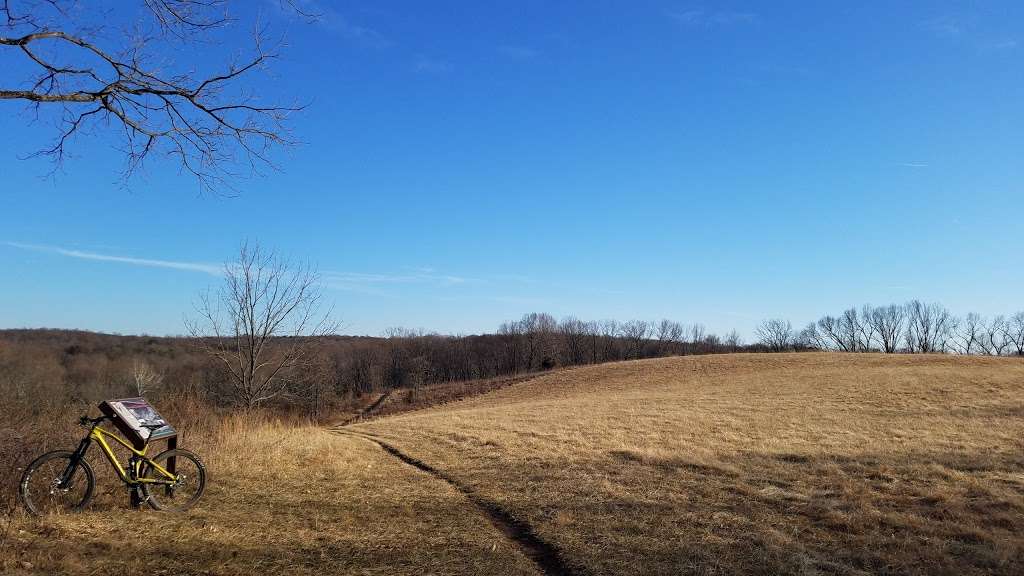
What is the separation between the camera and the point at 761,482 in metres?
9.97

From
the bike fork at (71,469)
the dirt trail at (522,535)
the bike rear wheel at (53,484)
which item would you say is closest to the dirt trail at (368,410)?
the dirt trail at (522,535)

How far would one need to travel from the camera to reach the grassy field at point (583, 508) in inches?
223

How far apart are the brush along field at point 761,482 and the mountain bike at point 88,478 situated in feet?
13.7

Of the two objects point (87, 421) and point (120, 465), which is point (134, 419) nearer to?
point (87, 421)

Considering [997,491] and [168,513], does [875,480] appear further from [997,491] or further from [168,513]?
[168,513]

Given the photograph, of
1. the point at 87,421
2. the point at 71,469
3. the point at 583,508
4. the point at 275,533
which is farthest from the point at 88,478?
the point at 583,508

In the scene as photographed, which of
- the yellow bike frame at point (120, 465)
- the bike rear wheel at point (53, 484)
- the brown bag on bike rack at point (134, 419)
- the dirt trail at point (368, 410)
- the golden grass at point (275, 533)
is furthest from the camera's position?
the dirt trail at point (368, 410)

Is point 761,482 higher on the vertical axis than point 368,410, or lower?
higher

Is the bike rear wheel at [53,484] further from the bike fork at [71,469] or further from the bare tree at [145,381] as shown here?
the bare tree at [145,381]

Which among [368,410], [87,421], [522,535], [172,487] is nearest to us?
[87,421]

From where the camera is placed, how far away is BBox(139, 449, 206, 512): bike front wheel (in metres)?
6.98

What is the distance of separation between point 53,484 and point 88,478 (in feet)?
1.08

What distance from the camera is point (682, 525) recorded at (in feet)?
23.7

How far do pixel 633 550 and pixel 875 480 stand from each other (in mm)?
6328
